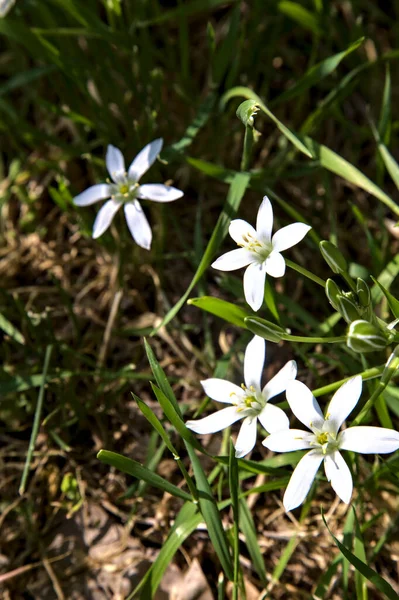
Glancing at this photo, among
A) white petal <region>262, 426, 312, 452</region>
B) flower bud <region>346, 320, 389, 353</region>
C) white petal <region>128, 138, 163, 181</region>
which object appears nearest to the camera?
flower bud <region>346, 320, 389, 353</region>

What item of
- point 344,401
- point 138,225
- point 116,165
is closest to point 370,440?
point 344,401

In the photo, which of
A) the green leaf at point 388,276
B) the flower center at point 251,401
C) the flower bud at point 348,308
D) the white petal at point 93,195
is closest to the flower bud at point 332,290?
the flower bud at point 348,308

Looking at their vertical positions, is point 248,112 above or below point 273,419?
above

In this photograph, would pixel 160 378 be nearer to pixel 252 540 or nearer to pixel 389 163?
pixel 252 540

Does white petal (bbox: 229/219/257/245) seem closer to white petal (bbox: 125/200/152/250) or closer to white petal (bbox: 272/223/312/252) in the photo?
white petal (bbox: 272/223/312/252)

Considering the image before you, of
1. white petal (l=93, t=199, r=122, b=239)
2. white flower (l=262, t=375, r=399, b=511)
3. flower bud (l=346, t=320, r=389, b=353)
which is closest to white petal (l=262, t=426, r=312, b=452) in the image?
white flower (l=262, t=375, r=399, b=511)

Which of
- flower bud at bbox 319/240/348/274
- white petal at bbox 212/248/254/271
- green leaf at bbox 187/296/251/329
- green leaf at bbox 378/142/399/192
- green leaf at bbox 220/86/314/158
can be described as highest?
green leaf at bbox 220/86/314/158

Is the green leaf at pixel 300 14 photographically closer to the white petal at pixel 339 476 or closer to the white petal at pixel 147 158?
the white petal at pixel 147 158
